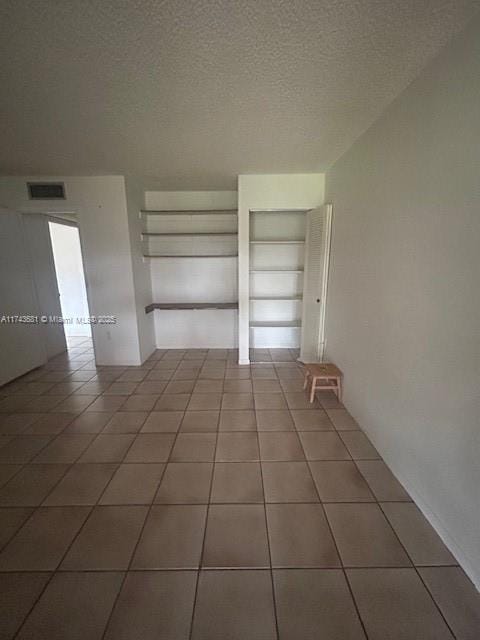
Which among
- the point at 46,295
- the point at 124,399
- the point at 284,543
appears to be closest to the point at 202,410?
the point at 124,399

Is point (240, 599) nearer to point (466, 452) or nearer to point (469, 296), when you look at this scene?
point (466, 452)

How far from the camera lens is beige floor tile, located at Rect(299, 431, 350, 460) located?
190cm

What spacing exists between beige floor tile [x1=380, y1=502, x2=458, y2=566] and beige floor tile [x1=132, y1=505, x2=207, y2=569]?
3.43 feet

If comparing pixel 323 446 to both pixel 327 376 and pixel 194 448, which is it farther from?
pixel 194 448

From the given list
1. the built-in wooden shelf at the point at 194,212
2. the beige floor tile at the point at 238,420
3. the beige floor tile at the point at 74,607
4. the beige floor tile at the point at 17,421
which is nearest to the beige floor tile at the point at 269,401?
the beige floor tile at the point at 238,420

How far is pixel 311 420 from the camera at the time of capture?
234cm

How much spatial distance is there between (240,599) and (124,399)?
81.8 inches

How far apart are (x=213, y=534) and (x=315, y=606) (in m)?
0.54

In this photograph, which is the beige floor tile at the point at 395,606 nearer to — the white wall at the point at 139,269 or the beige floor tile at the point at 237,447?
the beige floor tile at the point at 237,447

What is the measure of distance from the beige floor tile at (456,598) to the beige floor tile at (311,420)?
1.07m

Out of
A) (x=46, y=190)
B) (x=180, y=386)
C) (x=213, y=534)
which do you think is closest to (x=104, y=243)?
(x=46, y=190)

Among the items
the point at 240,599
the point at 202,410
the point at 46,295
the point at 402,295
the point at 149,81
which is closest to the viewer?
the point at 240,599

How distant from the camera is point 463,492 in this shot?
1.19 m

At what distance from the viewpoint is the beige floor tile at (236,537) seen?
1.24 m
